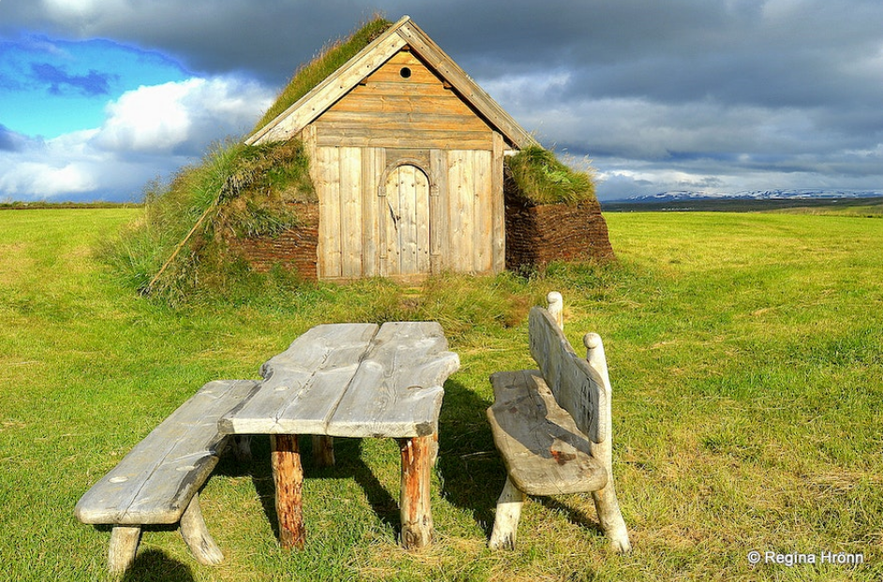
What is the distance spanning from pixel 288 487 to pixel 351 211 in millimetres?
9413

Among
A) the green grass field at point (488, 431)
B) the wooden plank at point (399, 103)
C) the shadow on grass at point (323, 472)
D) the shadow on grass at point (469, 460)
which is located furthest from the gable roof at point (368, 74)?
the shadow on grass at point (323, 472)

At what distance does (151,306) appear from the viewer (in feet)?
34.8

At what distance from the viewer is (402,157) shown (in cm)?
1286

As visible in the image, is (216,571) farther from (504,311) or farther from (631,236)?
(631,236)

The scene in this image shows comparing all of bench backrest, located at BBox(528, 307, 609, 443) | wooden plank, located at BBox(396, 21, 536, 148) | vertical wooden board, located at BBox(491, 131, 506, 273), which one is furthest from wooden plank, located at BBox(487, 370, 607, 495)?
wooden plank, located at BBox(396, 21, 536, 148)

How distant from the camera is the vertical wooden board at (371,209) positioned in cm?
1273

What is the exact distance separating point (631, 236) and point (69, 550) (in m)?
22.3

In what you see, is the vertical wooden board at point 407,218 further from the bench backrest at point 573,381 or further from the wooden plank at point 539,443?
the bench backrest at point 573,381

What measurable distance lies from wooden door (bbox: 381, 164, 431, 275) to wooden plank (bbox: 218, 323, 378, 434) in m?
7.84

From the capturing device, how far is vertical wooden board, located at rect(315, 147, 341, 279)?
41.1 feet

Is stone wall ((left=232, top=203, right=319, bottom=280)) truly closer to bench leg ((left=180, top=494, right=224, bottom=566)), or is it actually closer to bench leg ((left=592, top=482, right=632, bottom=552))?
bench leg ((left=180, top=494, right=224, bottom=566))

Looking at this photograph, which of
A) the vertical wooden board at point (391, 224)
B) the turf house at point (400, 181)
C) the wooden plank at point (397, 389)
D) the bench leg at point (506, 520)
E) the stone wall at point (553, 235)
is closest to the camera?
the wooden plank at point (397, 389)

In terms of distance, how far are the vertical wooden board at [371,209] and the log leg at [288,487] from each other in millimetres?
9280

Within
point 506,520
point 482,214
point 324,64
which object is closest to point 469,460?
point 506,520
